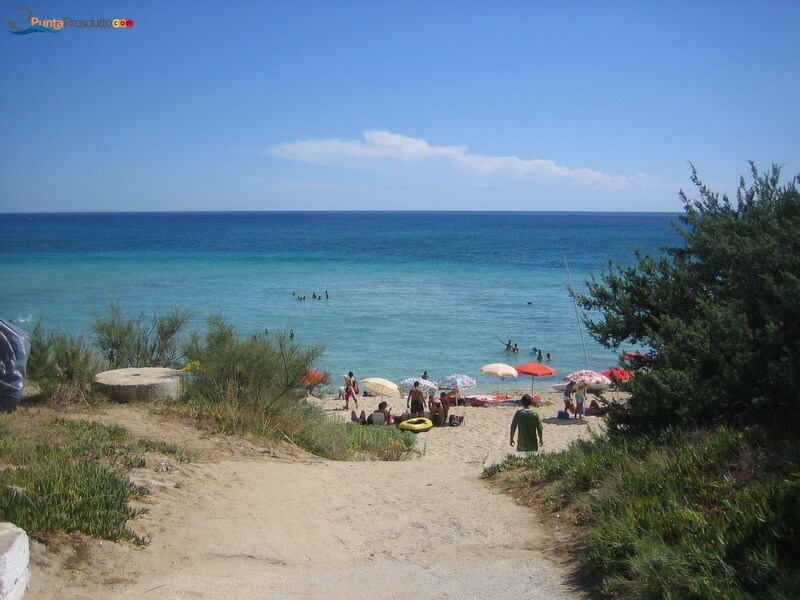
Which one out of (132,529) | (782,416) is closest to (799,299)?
(782,416)

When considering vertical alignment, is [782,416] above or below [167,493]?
above

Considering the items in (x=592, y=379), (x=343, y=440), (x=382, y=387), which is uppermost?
(x=343, y=440)

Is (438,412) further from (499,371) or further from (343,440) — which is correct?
(343,440)

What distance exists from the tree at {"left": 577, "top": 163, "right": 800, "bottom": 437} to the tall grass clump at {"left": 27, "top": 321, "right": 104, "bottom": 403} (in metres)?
8.11

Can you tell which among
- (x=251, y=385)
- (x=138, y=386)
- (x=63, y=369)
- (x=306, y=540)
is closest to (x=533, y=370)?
(x=251, y=385)

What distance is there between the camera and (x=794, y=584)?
11.5 ft

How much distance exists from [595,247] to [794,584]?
86.4 meters

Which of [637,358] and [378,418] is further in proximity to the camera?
[378,418]

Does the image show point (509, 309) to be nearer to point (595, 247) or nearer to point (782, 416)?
point (782, 416)

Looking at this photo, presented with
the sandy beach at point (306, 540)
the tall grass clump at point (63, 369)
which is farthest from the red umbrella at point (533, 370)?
the tall grass clump at point (63, 369)

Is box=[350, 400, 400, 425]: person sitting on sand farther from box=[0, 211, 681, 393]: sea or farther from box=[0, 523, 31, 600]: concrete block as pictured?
box=[0, 523, 31, 600]: concrete block

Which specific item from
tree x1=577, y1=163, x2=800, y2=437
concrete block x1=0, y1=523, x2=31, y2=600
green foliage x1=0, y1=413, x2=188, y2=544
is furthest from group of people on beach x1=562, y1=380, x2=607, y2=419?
concrete block x1=0, y1=523, x2=31, y2=600

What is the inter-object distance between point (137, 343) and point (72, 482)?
998cm

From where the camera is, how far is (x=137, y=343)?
14680 millimetres
